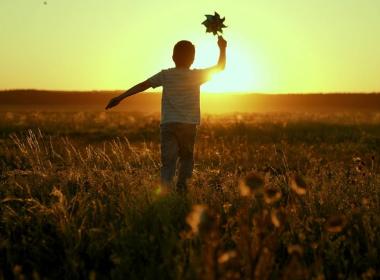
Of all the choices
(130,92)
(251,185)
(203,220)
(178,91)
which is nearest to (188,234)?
(251,185)

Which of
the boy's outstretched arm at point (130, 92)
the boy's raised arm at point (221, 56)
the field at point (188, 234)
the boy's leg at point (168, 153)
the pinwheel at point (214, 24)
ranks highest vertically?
the pinwheel at point (214, 24)

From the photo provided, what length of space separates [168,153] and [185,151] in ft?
0.62

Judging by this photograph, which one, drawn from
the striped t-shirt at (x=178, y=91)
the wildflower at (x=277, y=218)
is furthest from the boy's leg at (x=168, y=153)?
the wildflower at (x=277, y=218)

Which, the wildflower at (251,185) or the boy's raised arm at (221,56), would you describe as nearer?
the wildflower at (251,185)

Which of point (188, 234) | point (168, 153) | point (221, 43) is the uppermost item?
point (221, 43)

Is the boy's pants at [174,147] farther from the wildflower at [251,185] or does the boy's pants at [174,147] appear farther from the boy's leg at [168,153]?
the wildflower at [251,185]

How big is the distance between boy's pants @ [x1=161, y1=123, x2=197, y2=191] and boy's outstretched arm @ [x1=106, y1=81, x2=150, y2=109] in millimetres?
444

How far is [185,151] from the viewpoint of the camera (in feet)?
22.1

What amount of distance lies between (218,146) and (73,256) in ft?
37.0

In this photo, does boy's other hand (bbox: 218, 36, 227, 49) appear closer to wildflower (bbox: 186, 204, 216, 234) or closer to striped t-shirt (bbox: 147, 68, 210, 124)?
striped t-shirt (bbox: 147, 68, 210, 124)

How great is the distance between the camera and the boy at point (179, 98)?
657 cm

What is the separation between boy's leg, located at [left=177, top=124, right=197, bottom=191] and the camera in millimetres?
6598

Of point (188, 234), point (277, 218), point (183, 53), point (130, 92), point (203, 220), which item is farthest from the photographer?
point (183, 53)

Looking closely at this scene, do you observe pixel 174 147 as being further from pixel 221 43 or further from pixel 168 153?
pixel 221 43
